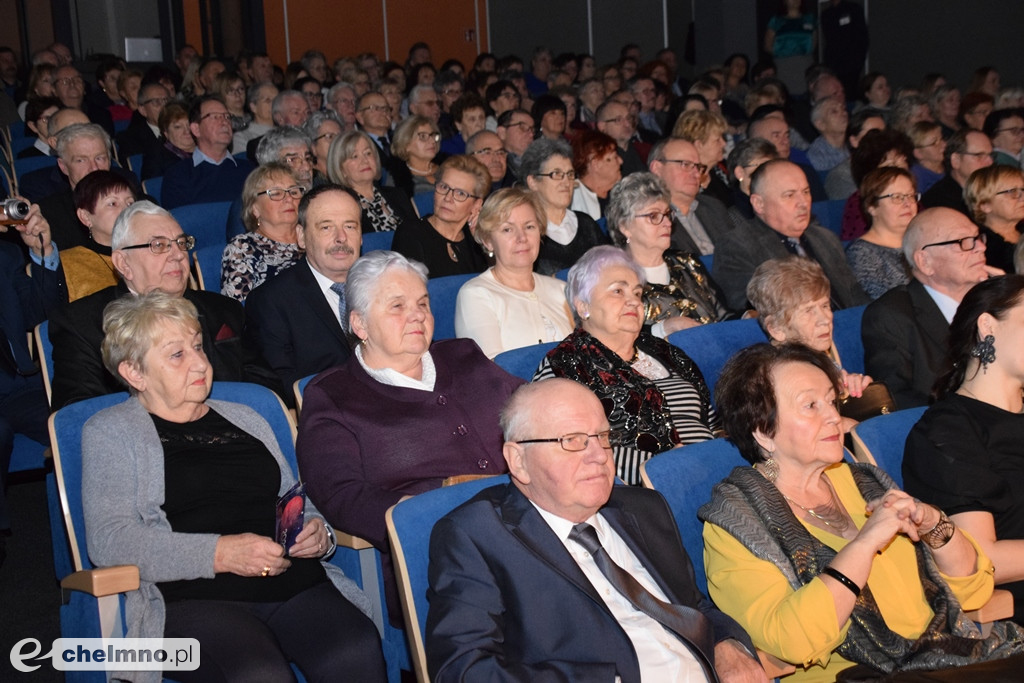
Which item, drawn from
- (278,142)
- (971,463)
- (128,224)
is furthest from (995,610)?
(278,142)

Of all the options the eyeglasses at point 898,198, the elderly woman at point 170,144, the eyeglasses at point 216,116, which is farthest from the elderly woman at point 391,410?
the elderly woman at point 170,144

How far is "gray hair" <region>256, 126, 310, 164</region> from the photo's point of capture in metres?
4.98

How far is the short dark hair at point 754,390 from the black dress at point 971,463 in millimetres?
284

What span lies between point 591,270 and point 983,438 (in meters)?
1.19

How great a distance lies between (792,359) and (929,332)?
129 centimetres

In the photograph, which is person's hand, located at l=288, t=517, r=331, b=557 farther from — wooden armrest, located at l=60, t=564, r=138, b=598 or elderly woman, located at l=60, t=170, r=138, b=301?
elderly woman, located at l=60, t=170, r=138, b=301

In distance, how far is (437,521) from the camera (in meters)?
2.12

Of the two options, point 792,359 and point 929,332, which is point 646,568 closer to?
point 792,359

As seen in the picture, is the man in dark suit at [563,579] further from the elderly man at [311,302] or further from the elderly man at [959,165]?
the elderly man at [959,165]

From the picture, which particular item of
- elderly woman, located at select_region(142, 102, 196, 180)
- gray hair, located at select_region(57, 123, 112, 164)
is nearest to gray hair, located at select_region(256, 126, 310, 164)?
gray hair, located at select_region(57, 123, 112, 164)

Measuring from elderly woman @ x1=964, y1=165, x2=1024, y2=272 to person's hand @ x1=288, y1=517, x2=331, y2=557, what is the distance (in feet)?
11.0

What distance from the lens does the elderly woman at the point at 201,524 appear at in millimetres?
2303

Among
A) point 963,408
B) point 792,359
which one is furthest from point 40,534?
point 963,408

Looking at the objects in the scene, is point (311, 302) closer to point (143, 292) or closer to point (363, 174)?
point (143, 292)
